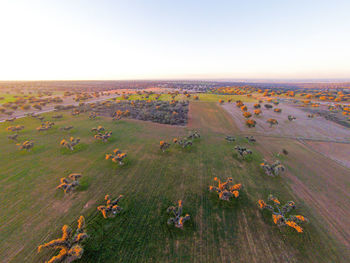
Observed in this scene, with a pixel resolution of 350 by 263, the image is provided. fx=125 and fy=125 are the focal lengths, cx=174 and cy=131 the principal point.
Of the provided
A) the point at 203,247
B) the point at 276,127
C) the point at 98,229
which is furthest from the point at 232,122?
the point at 98,229

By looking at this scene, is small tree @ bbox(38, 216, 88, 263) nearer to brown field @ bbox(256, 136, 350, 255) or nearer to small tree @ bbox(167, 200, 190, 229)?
small tree @ bbox(167, 200, 190, 229)

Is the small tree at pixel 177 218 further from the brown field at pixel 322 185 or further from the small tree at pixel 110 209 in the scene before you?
the brown field at pixel 322 185

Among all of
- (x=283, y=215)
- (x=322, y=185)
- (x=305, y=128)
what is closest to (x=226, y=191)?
(x=283, y=215)

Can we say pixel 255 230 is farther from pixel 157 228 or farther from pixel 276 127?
pixel 276 127

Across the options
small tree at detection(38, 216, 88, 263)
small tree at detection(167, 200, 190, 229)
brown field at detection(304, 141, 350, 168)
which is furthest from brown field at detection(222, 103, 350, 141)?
small tree at detection(38, 216, 88, 263)

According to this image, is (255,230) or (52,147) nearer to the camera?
(255,230)

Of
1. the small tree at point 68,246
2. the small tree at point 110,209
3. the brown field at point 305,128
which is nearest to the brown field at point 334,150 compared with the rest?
the brown field at point 305,128

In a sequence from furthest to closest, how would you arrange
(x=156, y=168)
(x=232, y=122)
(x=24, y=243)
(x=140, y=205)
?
1. (x=232, y=122)
2. (x=156, y=168)
3. (x=140, y=205)
4. (x=24, y=243)
